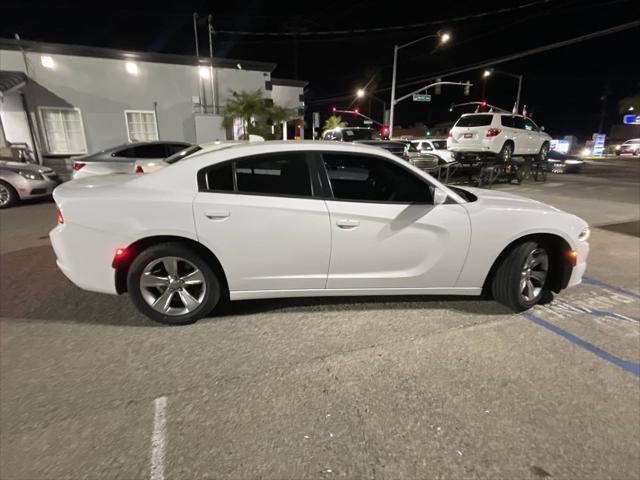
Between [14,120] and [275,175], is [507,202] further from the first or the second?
[14,120]

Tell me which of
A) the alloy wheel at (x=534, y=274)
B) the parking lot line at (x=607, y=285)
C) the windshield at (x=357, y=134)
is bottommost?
the parking lot line at (x=607, y=285)

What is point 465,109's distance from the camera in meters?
75.3

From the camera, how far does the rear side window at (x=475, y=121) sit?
37.2ft

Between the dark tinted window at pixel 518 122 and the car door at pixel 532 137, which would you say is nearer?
the dark tinted window at pixel 518 122

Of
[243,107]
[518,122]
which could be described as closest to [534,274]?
[518,122]

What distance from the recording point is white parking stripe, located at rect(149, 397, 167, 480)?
6.10 ft

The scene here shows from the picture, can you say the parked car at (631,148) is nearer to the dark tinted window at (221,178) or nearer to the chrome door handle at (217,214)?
the dark tinted window at (221,178)

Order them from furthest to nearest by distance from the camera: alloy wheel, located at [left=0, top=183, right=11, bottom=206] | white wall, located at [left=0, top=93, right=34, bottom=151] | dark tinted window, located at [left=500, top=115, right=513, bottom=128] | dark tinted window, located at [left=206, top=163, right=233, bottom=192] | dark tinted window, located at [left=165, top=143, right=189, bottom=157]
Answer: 1. white wall, located at [left=0, top=93, right=34, bottom=151]
2. dark tinted window, located at [left=500, top=115, right=513, bottom=128]
3. dark tinted window, located at [left=165, top=143, right=189, bottom=157]
4. alloy wheel, located at [left=0, top=183, right=11, bottom=206]
5. dark tinted window, located at [left=206, top=163, right=233, bottom=192]

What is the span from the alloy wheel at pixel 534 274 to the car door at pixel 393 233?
0.71 m

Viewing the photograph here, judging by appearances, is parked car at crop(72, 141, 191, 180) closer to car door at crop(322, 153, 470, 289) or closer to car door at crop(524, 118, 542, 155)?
car door at crop(322, 153, 470, 289)

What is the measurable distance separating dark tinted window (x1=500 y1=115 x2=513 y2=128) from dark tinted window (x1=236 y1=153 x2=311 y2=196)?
34.1 ft

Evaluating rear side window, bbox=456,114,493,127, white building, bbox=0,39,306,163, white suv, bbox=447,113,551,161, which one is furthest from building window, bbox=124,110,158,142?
rear side window, bbox=456,114,493,127

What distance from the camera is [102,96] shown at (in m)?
16.1

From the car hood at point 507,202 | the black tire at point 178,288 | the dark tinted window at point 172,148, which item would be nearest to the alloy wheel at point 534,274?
the car hood at point 507,202
